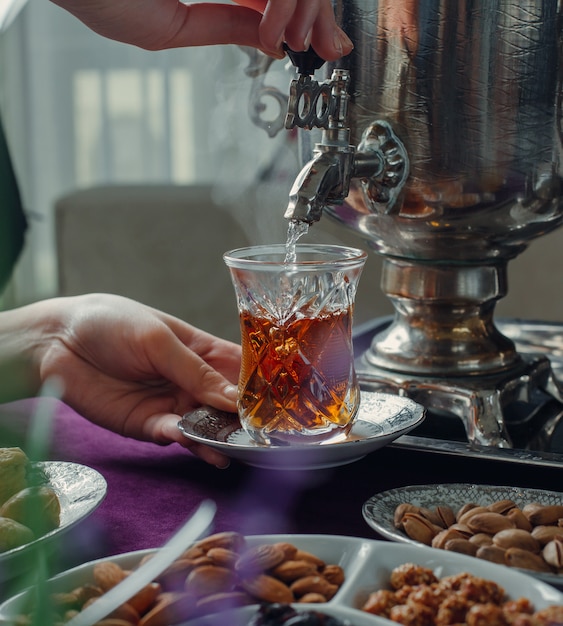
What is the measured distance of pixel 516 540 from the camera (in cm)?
51

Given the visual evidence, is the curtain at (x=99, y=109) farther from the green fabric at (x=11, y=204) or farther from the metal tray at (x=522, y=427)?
the metal tray at (x=522, y=427)

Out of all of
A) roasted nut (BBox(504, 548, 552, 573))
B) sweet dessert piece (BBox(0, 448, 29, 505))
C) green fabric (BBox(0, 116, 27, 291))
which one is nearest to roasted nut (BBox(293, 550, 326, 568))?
roasted nut (BBox(504, 548, 552, 573))

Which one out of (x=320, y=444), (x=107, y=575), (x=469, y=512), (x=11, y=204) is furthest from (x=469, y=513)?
(x=11, y=204)

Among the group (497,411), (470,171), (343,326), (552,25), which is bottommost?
(497,411)

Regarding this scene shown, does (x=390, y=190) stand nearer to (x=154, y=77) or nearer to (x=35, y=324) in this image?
(x=35, y=324)

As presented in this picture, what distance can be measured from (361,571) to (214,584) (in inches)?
3.0

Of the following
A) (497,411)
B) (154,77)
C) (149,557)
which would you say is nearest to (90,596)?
(149,557)

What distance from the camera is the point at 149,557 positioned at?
0.47 meters

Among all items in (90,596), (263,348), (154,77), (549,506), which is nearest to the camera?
(90,596)

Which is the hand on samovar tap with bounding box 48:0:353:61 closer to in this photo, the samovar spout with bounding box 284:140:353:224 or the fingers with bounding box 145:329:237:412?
the samovar spout with bounding box 284:140:353:224

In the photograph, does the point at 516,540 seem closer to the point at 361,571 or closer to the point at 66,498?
the point at 361,571

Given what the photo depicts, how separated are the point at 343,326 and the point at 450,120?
9.2 inches

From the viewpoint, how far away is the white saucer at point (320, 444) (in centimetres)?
62

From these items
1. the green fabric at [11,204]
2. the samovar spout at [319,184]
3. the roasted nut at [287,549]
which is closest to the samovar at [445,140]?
the samovar spout at [319,184]
